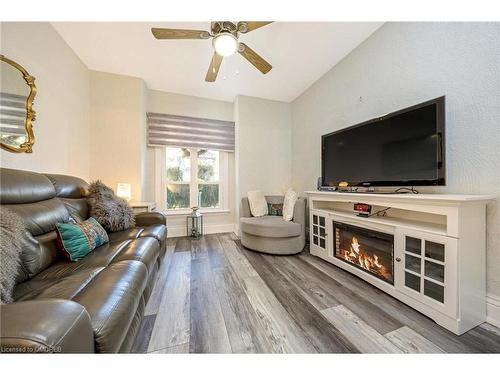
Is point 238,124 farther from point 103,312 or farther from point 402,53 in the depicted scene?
point 103,312

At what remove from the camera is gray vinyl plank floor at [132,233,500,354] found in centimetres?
104

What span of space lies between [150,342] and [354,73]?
3.14 m

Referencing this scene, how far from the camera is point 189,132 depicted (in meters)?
3.15

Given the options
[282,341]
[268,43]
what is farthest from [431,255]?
[268,43]

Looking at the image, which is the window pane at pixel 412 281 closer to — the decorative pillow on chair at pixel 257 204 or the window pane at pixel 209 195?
the decorative pillow on chair at pixel 257 204

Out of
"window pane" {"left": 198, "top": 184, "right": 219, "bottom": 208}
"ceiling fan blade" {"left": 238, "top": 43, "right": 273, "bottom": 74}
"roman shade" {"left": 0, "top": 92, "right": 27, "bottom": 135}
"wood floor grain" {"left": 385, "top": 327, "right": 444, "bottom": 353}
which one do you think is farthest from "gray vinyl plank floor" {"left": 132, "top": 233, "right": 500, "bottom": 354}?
"ceiling fan blade" {"left": 238, "top": 43, "right": 273, "bottom": 74}

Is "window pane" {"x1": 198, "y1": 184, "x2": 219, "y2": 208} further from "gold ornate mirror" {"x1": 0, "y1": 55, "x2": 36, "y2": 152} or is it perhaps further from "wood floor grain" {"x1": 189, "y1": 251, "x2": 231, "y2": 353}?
"gold ornate mirror" {"x1": 0, "y1": 55, "x2": 36, "y2": 152}

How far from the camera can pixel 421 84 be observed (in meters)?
1.57

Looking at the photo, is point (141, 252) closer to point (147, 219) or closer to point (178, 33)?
point (147, 219)

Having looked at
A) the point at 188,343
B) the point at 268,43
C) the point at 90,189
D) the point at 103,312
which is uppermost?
the point at 268,43

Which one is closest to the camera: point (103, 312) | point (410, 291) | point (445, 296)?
point (103, 312)

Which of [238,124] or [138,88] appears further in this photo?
[238,124]

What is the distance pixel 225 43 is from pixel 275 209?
221 centimetres

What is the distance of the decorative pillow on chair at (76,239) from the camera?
47.3 inches
